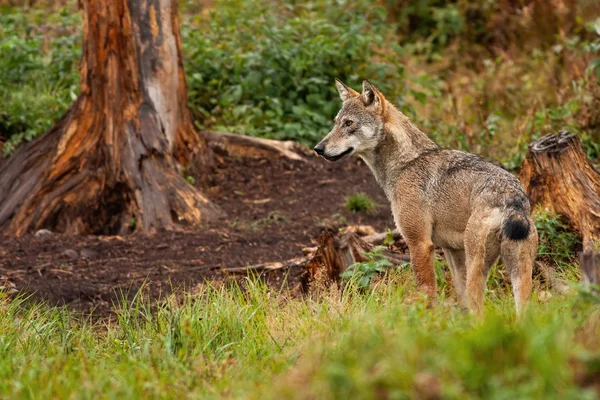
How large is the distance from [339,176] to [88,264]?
384 cm

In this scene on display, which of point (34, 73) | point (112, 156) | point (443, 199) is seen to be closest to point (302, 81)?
point (112, 156)

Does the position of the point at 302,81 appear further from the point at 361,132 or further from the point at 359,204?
the point at 361,132

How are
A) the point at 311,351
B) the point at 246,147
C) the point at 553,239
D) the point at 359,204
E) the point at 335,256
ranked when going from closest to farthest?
the point at 311,351 → the point at 553,239 → the point at 335,256 → the point at 359,204 → the point at 246,147

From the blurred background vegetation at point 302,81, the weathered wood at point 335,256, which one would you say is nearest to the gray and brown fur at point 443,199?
the weathered wood at point 335,256

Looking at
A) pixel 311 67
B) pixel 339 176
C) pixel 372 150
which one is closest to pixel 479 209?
pixel 372 150

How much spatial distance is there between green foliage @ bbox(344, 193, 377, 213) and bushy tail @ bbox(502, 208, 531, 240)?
4582mm

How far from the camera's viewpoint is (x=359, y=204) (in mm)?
10078

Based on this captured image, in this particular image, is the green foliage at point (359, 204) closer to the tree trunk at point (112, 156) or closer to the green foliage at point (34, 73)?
the tree trunk at point (112, 156)

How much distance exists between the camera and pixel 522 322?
13.9ft

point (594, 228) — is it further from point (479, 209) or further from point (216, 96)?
point (216, 96)

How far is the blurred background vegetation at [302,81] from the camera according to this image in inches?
442

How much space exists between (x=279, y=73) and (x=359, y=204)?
3020 millimetres

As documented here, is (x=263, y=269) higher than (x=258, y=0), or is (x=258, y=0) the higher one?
(x=258, y=0)

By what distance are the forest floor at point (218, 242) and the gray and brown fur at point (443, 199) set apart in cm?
120
